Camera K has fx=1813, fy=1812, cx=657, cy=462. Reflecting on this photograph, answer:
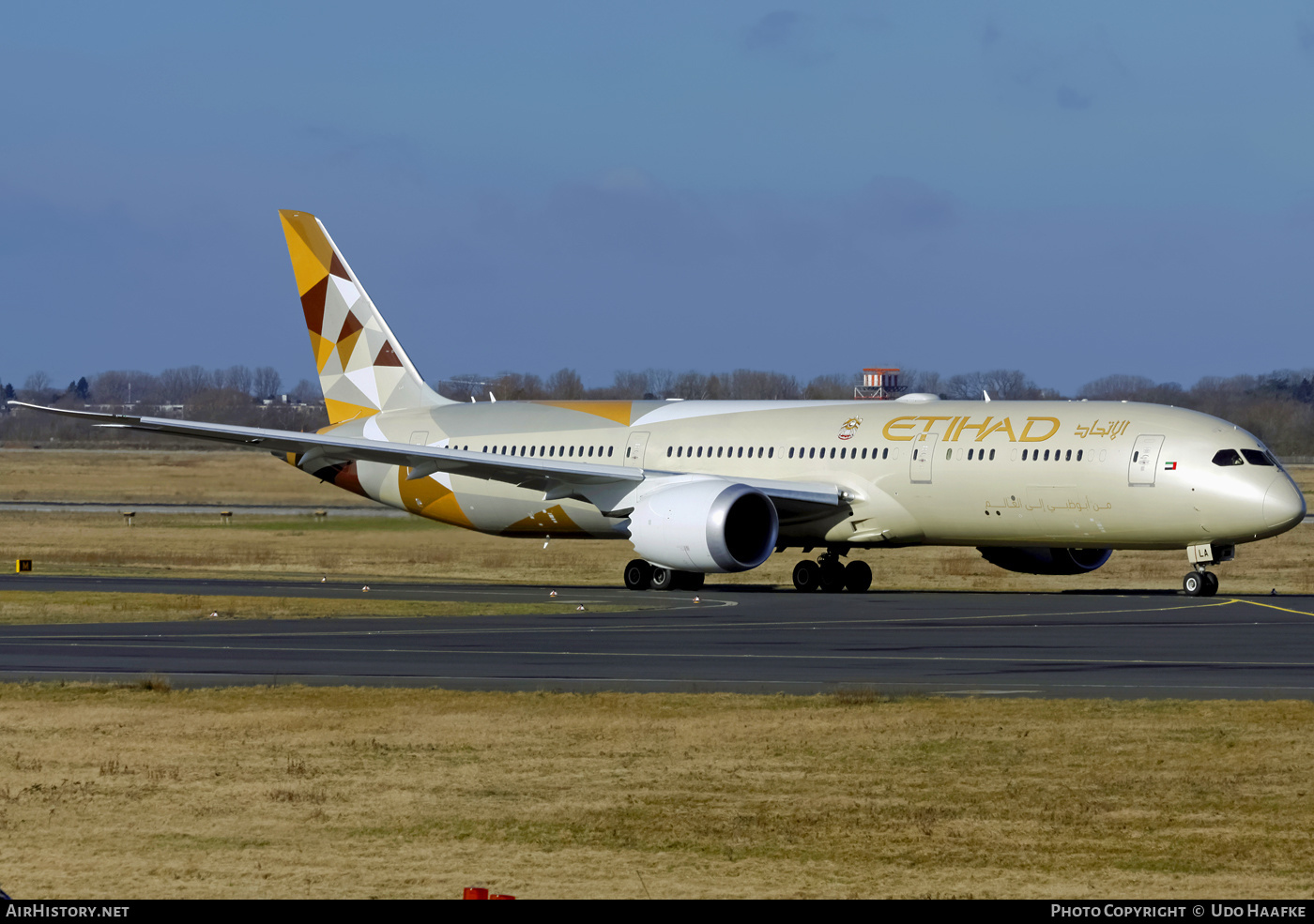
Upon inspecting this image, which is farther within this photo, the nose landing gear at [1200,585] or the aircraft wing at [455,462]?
the aircraft wing at [455,462]

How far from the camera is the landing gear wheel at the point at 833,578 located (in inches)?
1535

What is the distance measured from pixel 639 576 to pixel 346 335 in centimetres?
1251

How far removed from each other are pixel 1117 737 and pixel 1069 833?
13.3 ft

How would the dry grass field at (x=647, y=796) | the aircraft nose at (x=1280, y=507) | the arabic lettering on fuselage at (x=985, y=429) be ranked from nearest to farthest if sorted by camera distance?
the dry grass field at (x=647, y=796) → the aircraft nose at (x=1280, y=507) → the arabic lettering on fuselage at (x=985, y=429)

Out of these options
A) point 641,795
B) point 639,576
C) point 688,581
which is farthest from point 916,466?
point 641,795

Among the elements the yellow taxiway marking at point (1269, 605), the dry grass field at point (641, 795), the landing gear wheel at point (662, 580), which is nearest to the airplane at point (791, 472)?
the landing gear wheel at point (662, 580)

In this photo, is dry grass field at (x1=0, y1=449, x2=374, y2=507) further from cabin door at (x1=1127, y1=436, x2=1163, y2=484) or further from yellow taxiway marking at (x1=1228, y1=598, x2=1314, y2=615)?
yellow taxiway marking at (x1=1228, y1=598, x2=1314, y2=615)

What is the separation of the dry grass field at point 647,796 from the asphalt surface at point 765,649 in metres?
1.91

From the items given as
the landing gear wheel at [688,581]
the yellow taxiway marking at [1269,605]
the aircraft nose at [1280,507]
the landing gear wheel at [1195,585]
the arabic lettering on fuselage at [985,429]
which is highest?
the arabic lettering on fuselage at [985,429]

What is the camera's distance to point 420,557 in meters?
50.2

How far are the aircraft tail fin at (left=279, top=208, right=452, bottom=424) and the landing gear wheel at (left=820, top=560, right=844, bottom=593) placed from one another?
1229cm

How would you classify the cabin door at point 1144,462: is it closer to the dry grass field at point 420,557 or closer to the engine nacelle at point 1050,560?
the engine nacelle at point 1050,560

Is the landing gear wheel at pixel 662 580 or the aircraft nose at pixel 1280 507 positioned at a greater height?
the aircraft nose at pixel 1280 507
